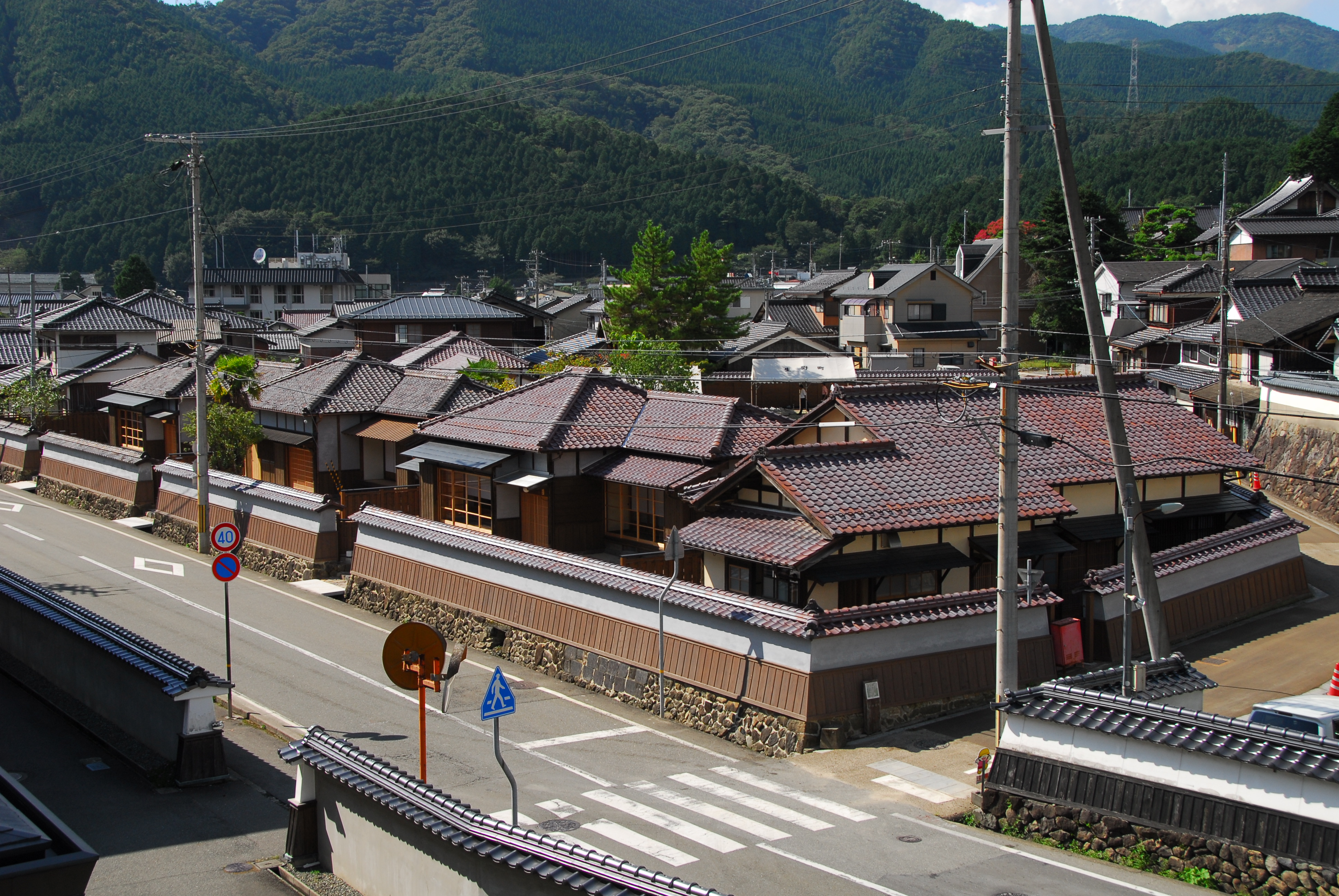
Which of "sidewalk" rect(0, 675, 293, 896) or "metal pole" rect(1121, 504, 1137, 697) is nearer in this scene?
"sidewalk" rect(0, 675, 293, 896)

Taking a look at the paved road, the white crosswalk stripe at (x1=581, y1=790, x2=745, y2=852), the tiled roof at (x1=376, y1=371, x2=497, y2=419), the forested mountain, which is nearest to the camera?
the paved road

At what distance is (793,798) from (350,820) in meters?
6.35

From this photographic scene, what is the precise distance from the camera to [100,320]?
52.4m

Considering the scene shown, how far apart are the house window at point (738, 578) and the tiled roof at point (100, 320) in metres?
42.2

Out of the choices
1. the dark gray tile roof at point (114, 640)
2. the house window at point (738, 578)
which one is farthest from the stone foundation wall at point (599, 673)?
the dark gray tile roof at point (114, 640)

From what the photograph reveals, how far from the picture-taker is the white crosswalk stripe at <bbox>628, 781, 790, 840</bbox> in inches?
545

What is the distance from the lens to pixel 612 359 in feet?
147

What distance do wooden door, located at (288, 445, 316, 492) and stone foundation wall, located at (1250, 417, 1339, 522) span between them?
3273 cm

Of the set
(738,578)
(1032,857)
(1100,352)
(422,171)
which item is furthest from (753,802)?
(422,171)

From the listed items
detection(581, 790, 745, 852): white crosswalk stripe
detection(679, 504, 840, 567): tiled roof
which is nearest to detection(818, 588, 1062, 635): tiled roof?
detection(679, 504, 840, 567): tiled roof

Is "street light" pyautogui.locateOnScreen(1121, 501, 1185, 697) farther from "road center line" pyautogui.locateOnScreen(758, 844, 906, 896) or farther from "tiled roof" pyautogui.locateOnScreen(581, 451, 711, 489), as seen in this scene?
"tiled roof" pyautogui.locateOnScreen(581, 451, 711, 489)

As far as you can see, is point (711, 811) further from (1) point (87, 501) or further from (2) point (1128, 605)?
(1) point (87, 501)

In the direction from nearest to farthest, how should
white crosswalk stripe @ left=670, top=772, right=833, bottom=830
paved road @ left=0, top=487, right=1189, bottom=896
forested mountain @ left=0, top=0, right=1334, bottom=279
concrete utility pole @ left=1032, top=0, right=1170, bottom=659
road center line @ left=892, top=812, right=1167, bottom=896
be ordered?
road center line @ left=892, top=812, right=1167, bottom=896 < paved road @ left=0, top=487, right=1189, bottom=896 < white crosswalk stripe @ left=670, top=772, right=833, bottom=830 < concrete utility pole @ left=1032, top=0, right=1170, bottom=659 < forested mountain @ left=0, top=0, right=1334, bottom=279

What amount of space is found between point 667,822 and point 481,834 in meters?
5.32
